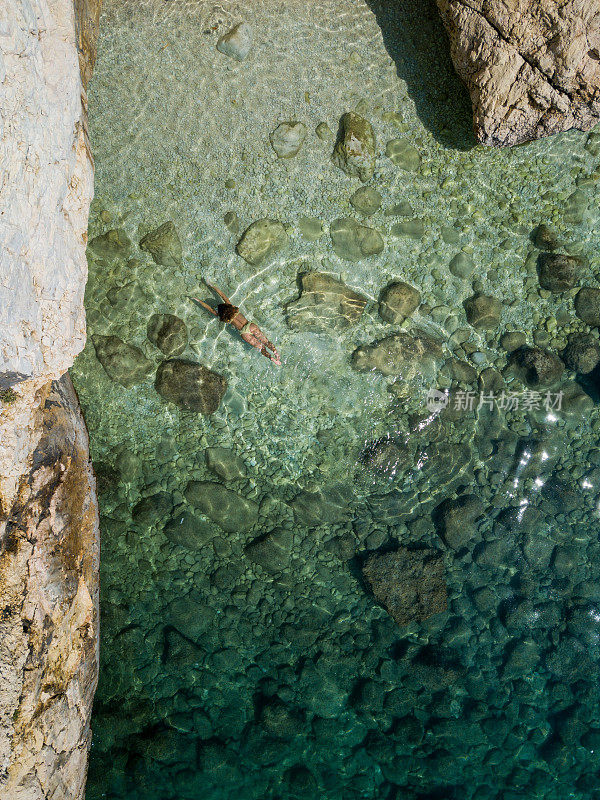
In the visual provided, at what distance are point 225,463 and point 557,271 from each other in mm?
3682

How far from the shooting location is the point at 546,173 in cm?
509

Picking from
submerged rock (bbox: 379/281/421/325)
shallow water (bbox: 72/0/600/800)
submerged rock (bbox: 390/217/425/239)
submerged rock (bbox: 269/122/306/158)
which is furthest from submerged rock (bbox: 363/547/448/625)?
submerged rock (bbox: 269/122/306/158)

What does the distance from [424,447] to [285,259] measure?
227cm

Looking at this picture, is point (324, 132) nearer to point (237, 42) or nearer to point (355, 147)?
point (355, 147)

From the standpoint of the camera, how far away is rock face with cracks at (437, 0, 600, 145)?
14.1ft

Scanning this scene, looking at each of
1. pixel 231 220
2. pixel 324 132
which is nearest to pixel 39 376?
pixel 231 220

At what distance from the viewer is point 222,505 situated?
16.4 ft

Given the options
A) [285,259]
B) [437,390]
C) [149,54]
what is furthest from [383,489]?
[149,54]

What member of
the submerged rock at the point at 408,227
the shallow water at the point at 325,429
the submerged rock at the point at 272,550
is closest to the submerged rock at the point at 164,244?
the shallow water at the point at 325,429

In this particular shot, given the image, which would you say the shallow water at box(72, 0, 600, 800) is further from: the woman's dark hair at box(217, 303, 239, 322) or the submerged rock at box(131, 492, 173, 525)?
the woman's dark hair at box(217, 303, 239, 322)

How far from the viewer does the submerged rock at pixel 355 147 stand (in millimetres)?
4955

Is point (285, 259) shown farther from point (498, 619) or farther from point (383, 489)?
point (498, 619)

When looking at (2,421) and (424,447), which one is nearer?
(2,421)

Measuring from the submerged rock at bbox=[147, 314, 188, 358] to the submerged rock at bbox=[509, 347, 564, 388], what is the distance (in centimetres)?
323
